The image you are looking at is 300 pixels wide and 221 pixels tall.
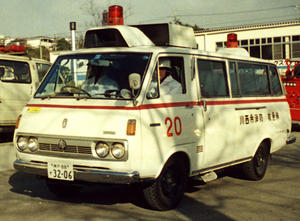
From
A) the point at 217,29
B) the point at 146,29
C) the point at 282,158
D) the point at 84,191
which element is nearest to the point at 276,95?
the point at 282,158

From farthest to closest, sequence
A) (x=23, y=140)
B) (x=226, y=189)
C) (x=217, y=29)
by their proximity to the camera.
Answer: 1. (x=217, y=29)
2. (x=226, y=189)
3. (x=23, y=140)

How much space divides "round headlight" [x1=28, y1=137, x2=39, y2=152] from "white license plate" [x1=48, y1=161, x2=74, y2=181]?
1.11 ft

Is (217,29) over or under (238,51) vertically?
over

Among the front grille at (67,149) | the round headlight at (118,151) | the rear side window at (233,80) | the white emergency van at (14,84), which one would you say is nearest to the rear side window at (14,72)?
the white emergency van at (14,84)

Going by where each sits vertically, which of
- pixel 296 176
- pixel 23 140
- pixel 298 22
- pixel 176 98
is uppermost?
pixel 298 22

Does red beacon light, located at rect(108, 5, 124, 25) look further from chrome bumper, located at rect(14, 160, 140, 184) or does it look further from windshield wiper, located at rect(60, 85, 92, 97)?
chrome bumper, located at rect(14, 160, 140, 184)

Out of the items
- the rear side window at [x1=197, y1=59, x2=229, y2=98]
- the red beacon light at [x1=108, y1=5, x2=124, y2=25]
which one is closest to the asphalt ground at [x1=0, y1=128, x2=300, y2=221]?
the rear side window at [x1=197, y1=59, x2=229, y2=98]

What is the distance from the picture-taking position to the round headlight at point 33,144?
5.70 meters

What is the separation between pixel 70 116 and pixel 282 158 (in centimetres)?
621

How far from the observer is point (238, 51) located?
8.20 meters

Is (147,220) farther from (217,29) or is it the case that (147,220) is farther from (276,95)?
(217,29)

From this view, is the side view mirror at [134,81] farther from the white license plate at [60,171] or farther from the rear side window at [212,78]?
the rear side window at [212,78]

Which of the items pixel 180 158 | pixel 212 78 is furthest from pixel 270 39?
pixel 180 158

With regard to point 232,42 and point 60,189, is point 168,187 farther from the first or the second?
point 232,42
